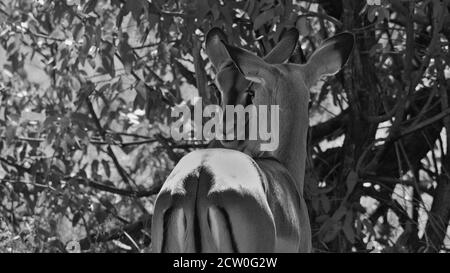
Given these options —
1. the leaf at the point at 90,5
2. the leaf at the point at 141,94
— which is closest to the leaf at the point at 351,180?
the leaf at the point at 141,94

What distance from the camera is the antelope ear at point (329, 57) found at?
5.77 meters

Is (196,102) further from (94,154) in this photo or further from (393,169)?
(94,154)

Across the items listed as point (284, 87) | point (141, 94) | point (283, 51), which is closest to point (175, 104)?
point (141, 94)

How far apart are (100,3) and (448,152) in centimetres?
250

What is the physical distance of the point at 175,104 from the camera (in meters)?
8.05

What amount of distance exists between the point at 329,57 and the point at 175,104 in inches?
93.5

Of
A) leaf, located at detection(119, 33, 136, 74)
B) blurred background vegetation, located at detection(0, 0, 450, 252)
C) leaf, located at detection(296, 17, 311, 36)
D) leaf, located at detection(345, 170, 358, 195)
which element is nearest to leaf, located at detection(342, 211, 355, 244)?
blurred background vegetation, located at detection(0, 0, 450, 252)

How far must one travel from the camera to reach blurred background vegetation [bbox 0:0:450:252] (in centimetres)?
730

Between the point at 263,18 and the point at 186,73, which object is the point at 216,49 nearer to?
the point at 263,18

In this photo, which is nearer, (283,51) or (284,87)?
(284,87)

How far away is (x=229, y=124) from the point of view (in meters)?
5.59

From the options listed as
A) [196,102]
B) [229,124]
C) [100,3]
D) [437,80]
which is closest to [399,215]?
[437,80]

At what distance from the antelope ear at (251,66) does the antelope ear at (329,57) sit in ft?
1.02

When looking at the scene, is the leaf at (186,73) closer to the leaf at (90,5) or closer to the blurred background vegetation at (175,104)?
the blurred background vegetation at (175,104)
